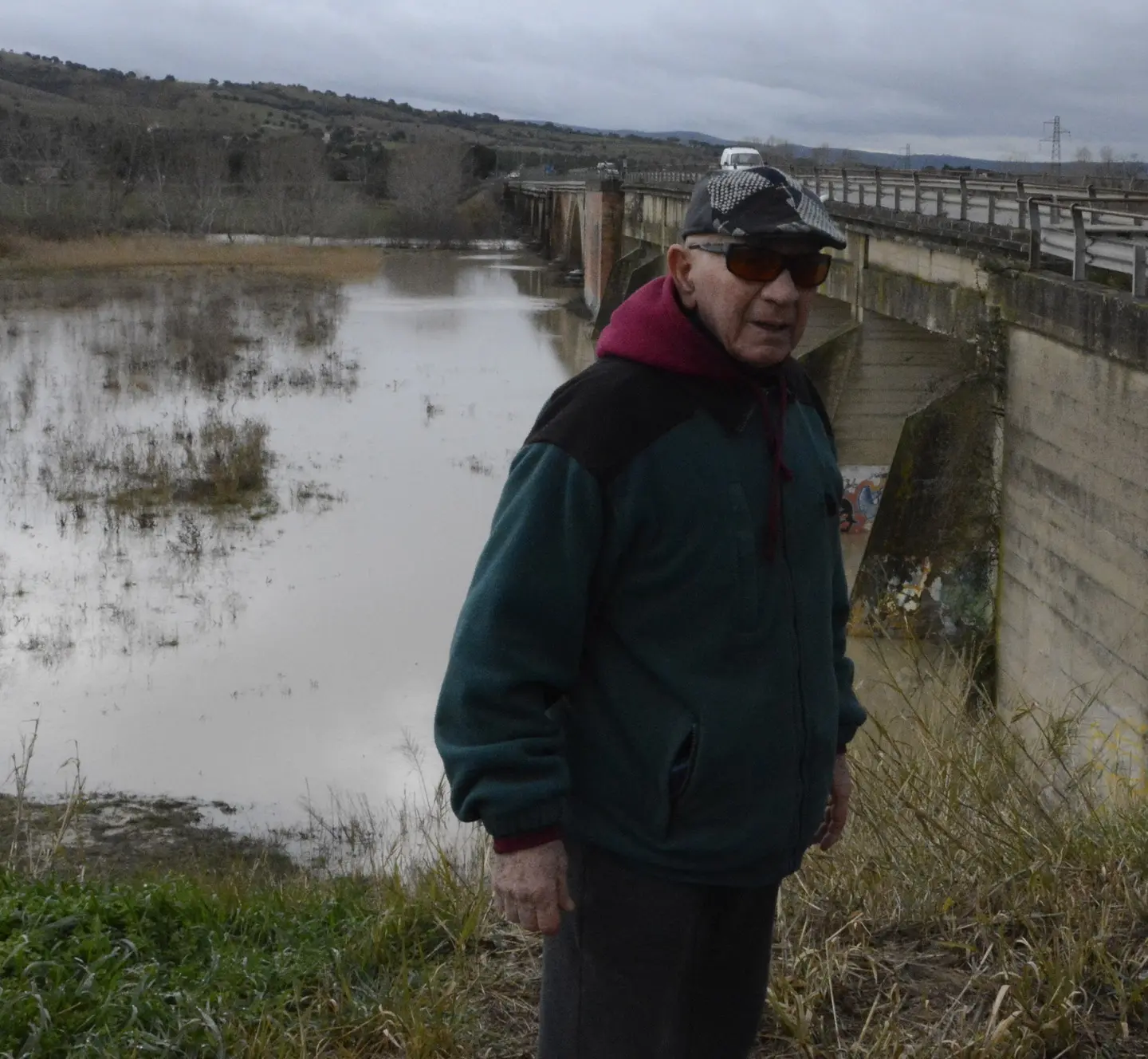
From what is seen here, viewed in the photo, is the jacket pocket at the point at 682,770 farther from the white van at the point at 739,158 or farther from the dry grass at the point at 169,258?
the dry grass at the point at 169,258

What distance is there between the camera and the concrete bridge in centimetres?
1130

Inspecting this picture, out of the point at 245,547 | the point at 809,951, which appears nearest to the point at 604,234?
the point at 245,547

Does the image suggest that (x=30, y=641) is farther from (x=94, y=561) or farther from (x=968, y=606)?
(x=968, y=606)

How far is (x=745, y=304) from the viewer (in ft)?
8.39

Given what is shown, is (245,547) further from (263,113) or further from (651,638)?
(263,113)

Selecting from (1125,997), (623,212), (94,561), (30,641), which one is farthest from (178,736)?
(623,212)

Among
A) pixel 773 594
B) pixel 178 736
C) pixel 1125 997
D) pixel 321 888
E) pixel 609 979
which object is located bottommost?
pixel 178 736

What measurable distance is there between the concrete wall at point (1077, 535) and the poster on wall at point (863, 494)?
613 cm

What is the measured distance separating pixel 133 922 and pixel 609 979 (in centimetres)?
238

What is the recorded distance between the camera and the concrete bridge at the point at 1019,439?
11.3 metres

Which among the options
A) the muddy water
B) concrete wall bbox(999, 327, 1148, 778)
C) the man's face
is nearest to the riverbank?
the man's face

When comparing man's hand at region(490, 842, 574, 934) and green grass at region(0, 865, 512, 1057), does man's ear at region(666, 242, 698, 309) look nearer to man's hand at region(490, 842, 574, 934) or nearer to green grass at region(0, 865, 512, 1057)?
man's hand at region(490, 842, 574, 934)

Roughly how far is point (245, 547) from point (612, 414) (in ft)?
49.9

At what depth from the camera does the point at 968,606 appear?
1418 cm
